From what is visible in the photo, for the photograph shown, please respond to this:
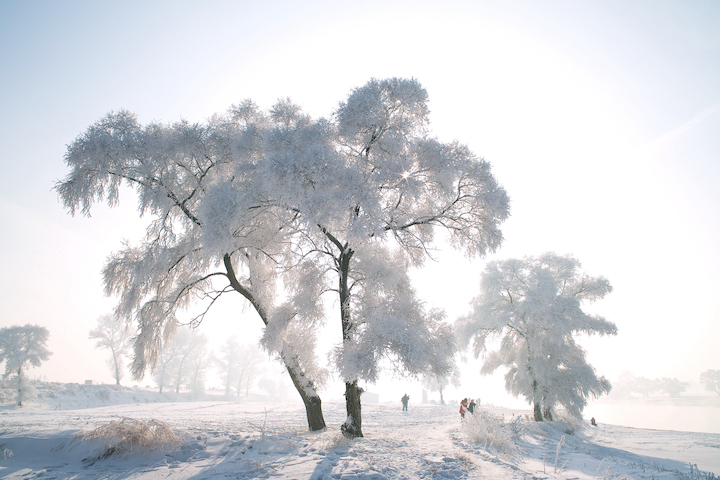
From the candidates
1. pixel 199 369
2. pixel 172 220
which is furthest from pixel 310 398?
pixel 199 369

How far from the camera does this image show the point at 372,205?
22.9 ft

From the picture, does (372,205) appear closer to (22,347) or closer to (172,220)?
(172,220)

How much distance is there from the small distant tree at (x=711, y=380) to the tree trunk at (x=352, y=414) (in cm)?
10848

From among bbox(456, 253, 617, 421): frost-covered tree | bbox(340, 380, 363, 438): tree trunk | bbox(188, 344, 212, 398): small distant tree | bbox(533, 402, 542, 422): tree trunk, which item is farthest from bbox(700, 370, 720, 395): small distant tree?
bbox(188, 344, 212, 398): small distant tree

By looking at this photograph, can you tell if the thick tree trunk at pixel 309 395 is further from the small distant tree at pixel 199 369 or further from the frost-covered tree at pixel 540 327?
the small distant tree at pixel 199 369

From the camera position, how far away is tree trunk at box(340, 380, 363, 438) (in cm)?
835

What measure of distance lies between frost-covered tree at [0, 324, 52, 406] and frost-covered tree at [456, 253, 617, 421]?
142ft

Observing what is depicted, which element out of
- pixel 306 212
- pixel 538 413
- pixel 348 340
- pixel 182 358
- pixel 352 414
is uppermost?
pixel 306 212

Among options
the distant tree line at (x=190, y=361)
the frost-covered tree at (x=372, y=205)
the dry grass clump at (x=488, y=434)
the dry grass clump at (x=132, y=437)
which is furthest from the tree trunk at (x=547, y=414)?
the distant tree line at (x=190, y=361)

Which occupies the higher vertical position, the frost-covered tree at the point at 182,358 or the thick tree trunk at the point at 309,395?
the thick tree trunk at the point at 309,395

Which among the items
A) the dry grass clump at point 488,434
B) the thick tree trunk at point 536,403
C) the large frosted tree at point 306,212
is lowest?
the thick tree trunk at point 536,403

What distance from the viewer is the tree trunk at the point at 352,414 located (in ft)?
27.4

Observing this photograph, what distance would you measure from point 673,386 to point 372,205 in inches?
4426

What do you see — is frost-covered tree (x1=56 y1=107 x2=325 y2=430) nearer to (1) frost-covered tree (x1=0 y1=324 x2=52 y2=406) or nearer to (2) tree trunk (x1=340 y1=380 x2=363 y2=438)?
(2) tree trunk (x1=340 y1=380 x2=363 y2=438)
